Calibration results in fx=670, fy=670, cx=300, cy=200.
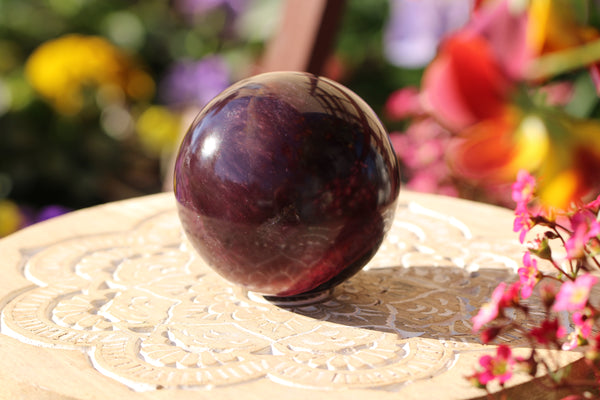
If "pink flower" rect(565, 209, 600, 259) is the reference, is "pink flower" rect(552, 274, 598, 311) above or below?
below

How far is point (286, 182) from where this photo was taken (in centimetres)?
105

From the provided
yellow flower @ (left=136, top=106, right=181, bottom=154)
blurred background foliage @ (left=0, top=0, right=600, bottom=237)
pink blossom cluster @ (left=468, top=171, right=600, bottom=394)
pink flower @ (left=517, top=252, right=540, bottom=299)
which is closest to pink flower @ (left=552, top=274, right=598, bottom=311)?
pink blossom cluster @ (left=468, top=171, right=600, bottom=394)

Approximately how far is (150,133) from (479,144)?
355cm

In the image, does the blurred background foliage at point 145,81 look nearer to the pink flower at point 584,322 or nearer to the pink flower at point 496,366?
the pink flower at point 584,322

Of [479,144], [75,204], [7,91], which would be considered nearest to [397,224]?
[479,144]

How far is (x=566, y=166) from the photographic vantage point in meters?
0.41

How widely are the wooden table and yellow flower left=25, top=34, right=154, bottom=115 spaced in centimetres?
213

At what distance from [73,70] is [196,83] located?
714mm

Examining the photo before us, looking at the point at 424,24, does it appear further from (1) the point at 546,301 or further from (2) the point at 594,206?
(1) the point at 546,301

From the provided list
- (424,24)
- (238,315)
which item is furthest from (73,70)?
(238,315)

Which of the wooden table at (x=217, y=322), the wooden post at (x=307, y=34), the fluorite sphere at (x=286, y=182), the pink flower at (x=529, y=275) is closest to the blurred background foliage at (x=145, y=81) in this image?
the wooden post at (x=307, y=34)

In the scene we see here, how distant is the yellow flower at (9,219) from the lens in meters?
3.04

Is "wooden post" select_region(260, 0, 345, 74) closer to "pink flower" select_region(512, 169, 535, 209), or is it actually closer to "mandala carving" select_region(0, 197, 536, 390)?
"mandala carving" select_region(0, 197, 536, 390)

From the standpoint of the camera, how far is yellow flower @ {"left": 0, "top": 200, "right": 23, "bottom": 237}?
3.04m
